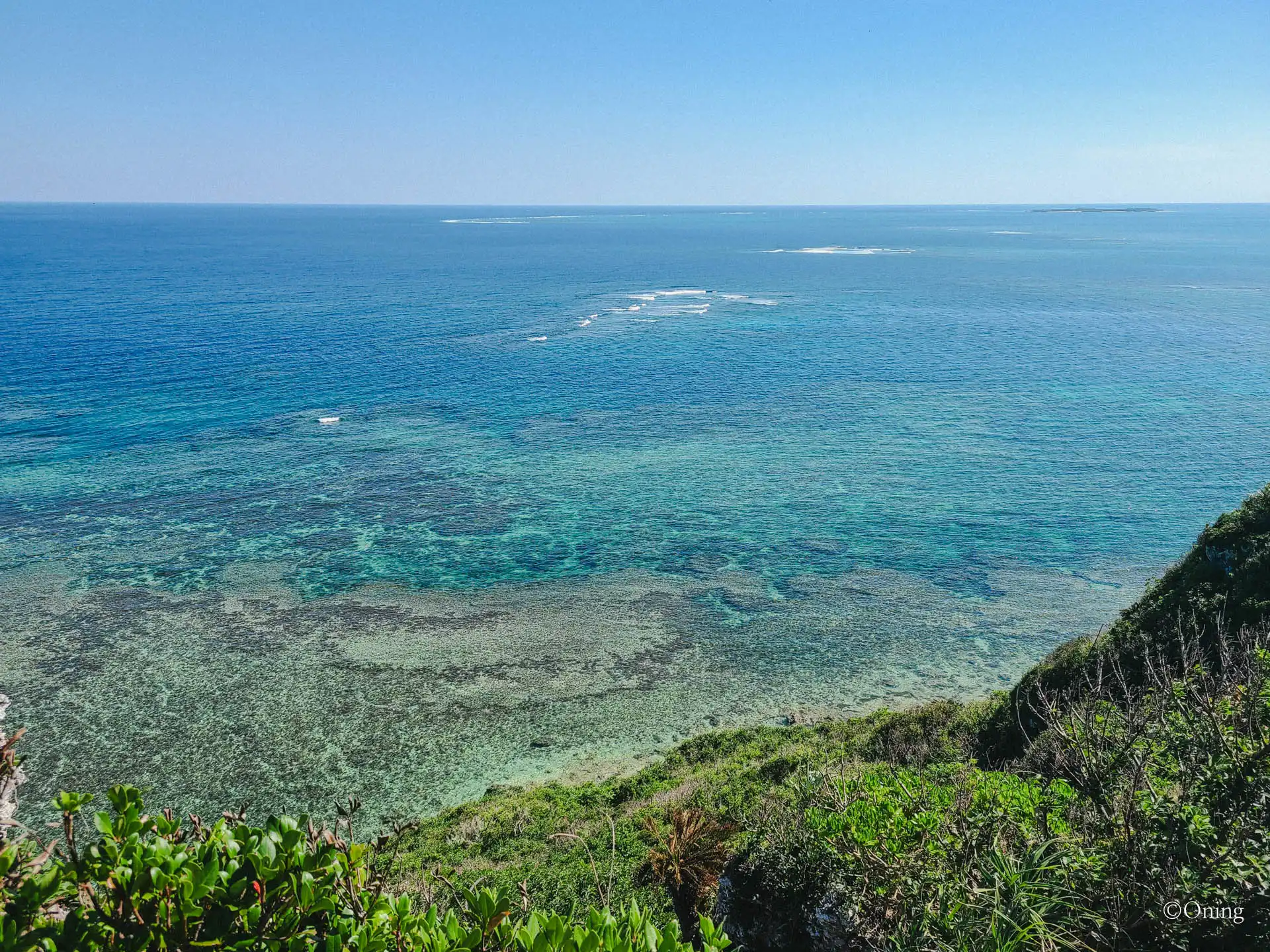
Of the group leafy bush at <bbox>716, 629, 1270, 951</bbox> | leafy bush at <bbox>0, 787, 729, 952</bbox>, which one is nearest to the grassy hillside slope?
leafy bush at <bbox>716, 629, 1270, 951</bbox>

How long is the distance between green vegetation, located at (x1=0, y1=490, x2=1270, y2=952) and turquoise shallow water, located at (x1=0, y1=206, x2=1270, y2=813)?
926cm

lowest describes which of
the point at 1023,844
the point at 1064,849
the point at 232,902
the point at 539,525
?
the point at 539,525

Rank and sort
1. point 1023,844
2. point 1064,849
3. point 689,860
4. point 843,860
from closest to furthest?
point 1064,849 < point 1023,844 < point 843,860 < point 689,860

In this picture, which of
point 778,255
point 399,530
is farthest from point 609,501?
point 778,255

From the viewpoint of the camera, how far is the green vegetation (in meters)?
5.55

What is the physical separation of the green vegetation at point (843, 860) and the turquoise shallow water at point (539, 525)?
9.26 m

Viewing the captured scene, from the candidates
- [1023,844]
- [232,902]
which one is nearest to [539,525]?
[1023,844]

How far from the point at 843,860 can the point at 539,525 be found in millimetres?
36686

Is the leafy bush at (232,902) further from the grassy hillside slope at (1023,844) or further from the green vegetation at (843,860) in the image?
the grassy hillside slope at (1023,844)

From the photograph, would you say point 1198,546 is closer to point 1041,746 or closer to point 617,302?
point 1041,746

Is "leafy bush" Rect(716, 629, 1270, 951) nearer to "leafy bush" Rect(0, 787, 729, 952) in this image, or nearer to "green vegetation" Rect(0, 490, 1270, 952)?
"green vegetation" Rect(0, 490, 1270, 952)

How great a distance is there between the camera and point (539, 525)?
46.7 meters

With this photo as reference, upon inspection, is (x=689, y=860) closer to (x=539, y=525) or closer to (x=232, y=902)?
(x=232, y=902)

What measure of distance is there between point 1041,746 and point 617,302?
11128 cm
